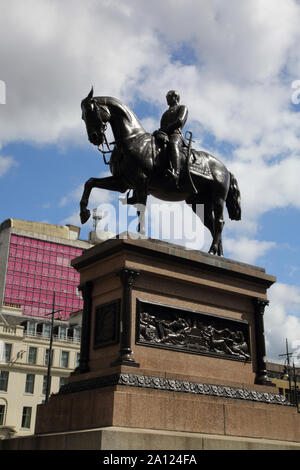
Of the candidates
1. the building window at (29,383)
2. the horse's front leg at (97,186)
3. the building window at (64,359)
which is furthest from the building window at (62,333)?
the horse's front leg at (97,186)

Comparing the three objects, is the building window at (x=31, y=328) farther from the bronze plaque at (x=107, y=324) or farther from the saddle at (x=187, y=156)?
the bronze plaque at (x=107, y=324)

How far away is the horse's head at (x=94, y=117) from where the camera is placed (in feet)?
42.2

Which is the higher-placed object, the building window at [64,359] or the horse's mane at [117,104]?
the building window at [64,359]

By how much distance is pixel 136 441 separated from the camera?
359 inches

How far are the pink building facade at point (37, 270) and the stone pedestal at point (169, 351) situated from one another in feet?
272

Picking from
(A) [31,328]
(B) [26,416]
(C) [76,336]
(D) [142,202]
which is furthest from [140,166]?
(C) [76,336]

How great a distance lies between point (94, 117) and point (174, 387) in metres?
6.18

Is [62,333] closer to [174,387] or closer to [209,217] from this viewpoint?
[209,217]

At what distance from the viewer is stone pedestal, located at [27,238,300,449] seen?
34.6 ft
